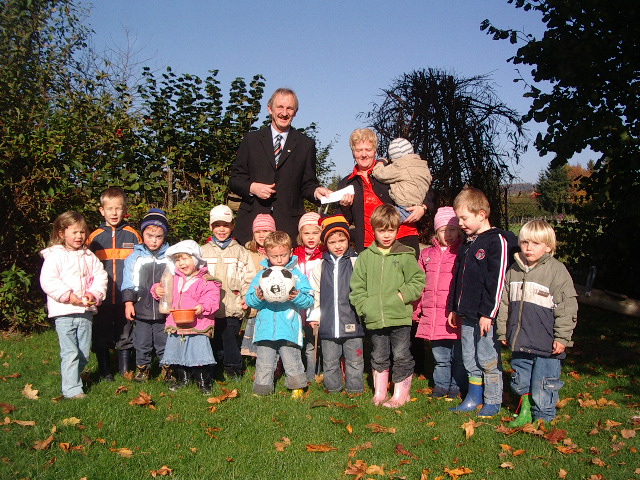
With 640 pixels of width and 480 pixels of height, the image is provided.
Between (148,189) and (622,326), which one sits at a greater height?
(148,189)

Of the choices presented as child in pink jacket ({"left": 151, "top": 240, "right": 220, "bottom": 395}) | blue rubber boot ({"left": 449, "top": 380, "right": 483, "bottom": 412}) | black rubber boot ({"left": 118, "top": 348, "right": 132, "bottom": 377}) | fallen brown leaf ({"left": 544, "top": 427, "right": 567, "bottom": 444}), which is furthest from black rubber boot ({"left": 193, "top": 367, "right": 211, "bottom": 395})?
fallen brown leaf ({"left": 544, "top": 427, "right": 567, "bottom": 444})

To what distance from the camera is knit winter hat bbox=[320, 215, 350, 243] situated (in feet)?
17.9

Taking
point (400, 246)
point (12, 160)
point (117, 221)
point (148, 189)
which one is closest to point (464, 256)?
point (400, 246)

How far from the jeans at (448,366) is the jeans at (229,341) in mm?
1928

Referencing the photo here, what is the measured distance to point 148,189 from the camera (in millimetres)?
8289

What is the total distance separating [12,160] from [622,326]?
859 centimetres

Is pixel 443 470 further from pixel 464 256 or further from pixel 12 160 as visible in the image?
pixel 12 160

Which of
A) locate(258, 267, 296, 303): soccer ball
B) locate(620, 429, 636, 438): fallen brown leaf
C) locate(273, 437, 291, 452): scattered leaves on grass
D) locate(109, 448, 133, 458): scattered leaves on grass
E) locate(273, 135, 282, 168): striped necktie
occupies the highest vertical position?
locate(273, 135, 282, 168): striped necktie

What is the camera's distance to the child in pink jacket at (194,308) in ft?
17.8

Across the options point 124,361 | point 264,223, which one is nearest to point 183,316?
point 264,223

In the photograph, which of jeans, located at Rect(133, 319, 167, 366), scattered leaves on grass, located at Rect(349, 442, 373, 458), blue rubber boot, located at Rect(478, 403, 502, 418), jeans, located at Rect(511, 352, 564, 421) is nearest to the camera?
scattered leaves on grass, located at Rect(349, 442, 373, 458)

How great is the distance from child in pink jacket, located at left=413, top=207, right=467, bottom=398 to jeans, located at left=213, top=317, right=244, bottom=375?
5.84 feet

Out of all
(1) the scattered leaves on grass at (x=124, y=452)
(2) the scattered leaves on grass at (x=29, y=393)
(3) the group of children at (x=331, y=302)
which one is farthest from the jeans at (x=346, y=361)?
(2) the scattered leaves on grass at (x=29, y=393)

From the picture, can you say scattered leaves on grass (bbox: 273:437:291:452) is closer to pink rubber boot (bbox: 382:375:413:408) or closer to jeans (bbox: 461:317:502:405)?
pink rubber boot (bbox: 382:375:413:408)
